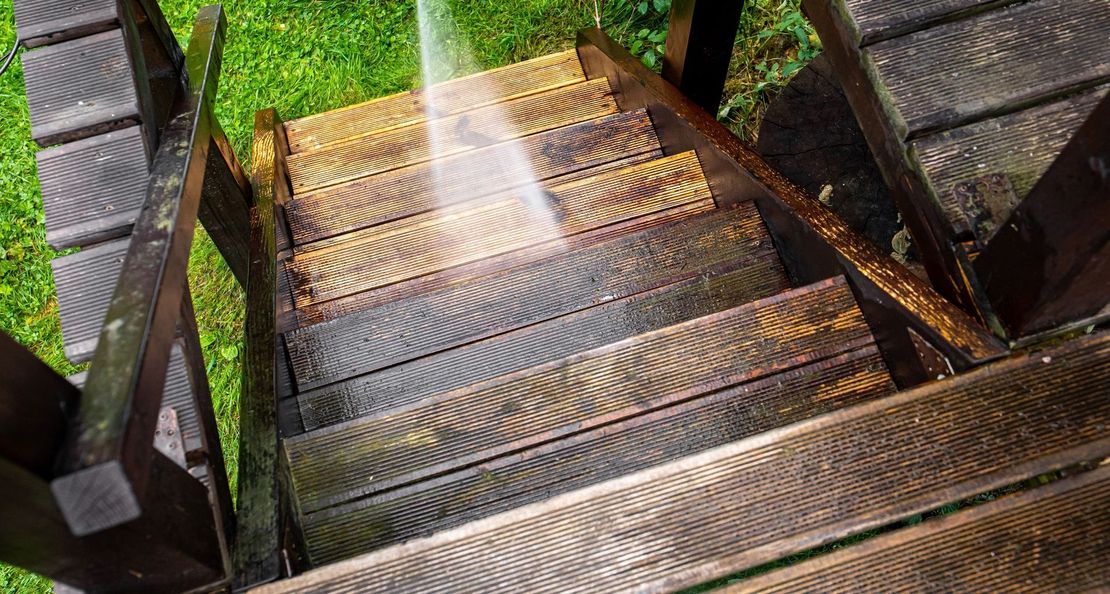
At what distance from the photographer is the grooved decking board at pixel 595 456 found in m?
1.85

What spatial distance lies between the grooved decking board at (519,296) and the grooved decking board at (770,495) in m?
0.87

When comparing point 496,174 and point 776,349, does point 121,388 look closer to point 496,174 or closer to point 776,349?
point 776,349

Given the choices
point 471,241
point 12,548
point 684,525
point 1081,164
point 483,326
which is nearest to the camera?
point 12,548

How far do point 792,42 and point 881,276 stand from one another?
9.32 feet

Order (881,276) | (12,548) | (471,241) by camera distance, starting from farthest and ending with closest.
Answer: (471,241), (881,276), (12,548)

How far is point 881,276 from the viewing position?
188cm

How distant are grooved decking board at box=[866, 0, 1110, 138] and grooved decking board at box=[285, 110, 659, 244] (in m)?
1.21

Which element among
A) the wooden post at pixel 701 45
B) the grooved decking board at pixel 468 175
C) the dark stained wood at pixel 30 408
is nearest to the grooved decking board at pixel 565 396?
the dark stained wood at pixel 30 408

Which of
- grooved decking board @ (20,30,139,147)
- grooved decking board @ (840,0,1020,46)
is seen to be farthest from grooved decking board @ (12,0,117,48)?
grooved decking board @ (840,0,1020,46)

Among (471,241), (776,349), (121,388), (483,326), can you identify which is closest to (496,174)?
(471,241)

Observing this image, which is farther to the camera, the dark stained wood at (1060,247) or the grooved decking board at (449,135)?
the grooved decking board at (449,135)

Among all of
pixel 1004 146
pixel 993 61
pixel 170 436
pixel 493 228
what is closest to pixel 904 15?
pixel 993 61

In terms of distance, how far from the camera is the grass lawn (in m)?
4.01

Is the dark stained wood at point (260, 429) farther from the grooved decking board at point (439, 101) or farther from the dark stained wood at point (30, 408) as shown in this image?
the grooved decking board at point (439, 101)
